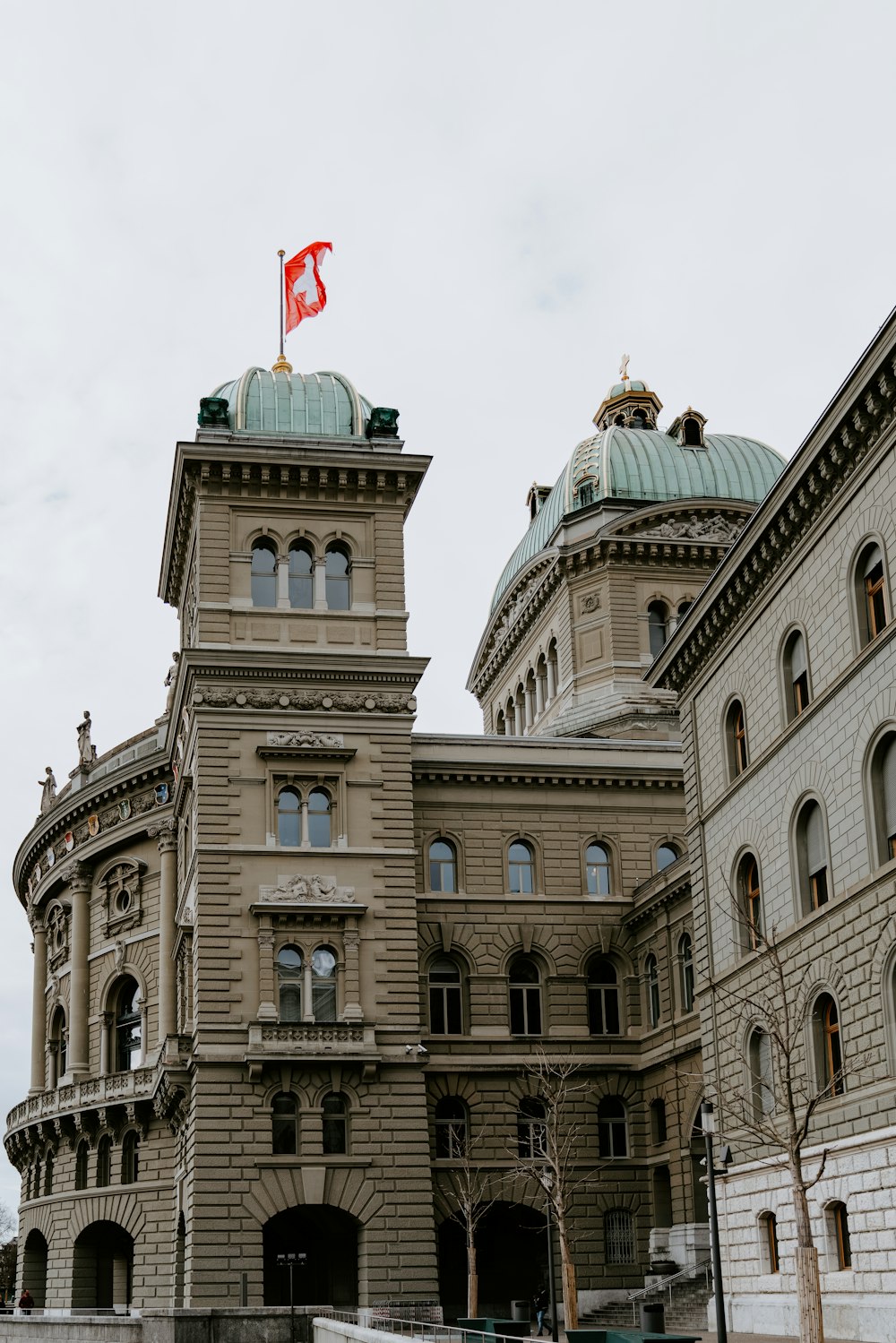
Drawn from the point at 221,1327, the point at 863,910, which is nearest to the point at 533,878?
the point at 221,1327

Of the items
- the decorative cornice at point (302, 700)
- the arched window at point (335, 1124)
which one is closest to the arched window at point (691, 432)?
the decorative cornice at point (302, 700)

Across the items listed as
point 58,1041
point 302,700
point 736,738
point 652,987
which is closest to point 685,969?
point 652,987

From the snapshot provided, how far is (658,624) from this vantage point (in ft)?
238

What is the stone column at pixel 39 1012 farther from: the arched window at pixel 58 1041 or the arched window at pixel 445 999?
the arched window at pixel 445 999

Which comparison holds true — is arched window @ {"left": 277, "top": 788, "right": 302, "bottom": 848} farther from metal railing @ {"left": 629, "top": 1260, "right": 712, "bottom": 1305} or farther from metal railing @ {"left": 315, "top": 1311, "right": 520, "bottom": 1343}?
metal railing @ {"left": 629, "top": 1260, "right": 712, "bottom": 1305}

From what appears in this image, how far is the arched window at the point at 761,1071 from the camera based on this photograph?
127 ft

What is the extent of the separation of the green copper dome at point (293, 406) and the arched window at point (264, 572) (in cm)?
371

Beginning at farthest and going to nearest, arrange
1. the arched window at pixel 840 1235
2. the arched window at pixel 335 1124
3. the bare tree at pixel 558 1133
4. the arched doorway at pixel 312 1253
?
the bare tree at pixel 558 1133 → the arched doorway at pixel 312 1253 → the arched window at pixel 335 1124 → the arched window at pixel 840 1235

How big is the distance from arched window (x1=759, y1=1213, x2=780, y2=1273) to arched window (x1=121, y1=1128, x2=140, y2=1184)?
1263 inches

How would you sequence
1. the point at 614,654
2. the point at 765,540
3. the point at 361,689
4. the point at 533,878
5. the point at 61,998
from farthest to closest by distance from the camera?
the point at 61,998, the point at 614,654, the point at 533,878, the point at 361,689, the point at 765,540

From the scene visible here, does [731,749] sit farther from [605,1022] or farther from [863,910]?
[605,1022]

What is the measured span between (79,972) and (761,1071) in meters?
39.9

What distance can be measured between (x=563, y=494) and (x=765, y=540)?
38.8m

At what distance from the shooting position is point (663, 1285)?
48906 mm
